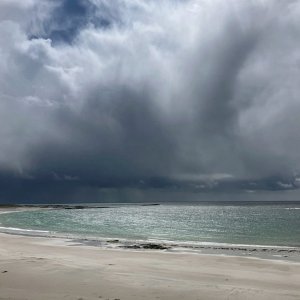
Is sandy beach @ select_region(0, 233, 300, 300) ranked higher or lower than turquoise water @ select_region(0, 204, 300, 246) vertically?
lower

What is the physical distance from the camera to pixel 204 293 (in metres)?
13.5

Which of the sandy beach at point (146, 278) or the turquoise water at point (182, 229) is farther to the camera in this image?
the turquoise water at point (182, 229)

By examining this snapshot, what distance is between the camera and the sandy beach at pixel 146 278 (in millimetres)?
13266

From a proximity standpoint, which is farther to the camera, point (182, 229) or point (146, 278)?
point (182, 229)

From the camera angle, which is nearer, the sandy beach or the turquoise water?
the sandy beach

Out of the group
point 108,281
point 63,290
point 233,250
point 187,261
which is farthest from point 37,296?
point 233,250

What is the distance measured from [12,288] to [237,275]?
9.91 m

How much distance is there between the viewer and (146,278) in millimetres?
16375

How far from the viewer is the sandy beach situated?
13266mm

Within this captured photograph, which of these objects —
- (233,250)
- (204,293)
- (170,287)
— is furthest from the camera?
(233,250)

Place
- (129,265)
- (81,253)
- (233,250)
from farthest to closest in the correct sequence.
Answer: (233,250)
(81,253)
(129,265)

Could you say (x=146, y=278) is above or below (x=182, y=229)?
below

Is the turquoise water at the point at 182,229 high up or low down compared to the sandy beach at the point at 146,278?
up

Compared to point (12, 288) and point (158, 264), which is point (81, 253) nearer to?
point (158, 264)
